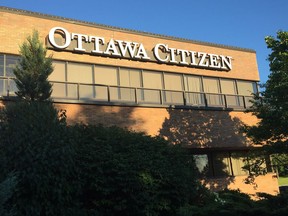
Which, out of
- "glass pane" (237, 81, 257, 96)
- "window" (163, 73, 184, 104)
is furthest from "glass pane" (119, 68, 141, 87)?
"glass pane" (237, 81, 257, 96)

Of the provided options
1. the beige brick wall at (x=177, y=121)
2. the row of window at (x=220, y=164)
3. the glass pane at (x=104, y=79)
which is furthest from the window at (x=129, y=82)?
the row of window at (x=220, y=164)

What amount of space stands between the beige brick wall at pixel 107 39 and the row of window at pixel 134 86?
0.32 metres

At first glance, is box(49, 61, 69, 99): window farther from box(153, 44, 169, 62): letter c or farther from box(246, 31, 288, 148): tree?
box(246, 31, 288, 148): tree

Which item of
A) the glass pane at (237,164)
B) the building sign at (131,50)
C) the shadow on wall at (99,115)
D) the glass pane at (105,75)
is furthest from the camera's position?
the glass pane at (237,164)

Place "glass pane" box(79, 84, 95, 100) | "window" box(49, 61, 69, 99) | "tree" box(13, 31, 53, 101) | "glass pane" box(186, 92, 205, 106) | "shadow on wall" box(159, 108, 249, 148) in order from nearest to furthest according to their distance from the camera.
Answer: "tree" box(13, 31, 53, 101) → "window" box(49, 61, 69, 99) → "glass pane" box(79, 84, 95, 100) → "shadow on wall" box(159, 108, 249, 148) → "glass pane" box(186, 92, 205, 106)

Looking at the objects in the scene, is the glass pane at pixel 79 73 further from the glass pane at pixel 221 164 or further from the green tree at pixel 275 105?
the glass pane at pixel 221 164

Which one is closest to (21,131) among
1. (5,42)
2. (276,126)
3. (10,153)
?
(10,153)

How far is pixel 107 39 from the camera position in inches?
793

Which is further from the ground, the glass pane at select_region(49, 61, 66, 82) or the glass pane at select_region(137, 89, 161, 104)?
the glass pane at select_region(49, 61, 66, 82)

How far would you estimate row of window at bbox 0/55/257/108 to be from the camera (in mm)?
17906

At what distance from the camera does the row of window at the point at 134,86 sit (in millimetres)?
17906

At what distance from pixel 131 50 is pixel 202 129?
18.3ft

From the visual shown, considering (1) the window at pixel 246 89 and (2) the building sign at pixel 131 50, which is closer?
(2) the building sign at pixel 131 50

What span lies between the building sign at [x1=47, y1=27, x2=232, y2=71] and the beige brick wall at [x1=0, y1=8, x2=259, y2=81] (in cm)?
24
